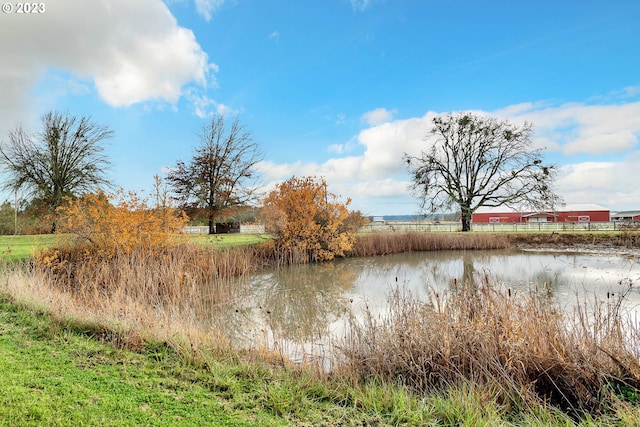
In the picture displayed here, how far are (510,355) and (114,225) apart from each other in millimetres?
10066

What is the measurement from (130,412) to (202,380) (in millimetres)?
807

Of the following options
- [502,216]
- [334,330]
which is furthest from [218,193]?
[502,216]

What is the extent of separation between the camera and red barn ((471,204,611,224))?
4662 centimetres

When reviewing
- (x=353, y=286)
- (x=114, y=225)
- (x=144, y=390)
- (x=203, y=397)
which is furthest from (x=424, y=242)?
(x=144, y=390)

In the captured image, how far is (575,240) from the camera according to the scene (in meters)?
22.3

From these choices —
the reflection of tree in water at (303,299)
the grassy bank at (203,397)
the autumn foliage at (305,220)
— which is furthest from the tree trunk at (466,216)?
the grassy bank at (203,397)

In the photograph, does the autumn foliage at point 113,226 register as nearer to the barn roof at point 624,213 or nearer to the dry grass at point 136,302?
the dry grass at point 136,302

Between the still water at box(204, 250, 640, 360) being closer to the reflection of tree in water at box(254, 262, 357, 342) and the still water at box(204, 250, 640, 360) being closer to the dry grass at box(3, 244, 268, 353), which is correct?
the reflection of tree in water at box(254, 262, 357, 342)

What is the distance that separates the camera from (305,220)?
1603cm

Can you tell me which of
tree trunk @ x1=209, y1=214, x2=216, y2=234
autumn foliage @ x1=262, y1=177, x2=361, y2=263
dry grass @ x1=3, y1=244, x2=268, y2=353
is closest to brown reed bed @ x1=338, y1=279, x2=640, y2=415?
dry grass @ x1=3, y1=244, x2=268, y2=353

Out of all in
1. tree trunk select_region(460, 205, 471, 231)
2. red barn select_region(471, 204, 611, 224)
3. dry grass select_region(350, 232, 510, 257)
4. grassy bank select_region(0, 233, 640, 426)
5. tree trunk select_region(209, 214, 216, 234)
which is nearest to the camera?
grassy bank select_region(0, 233, 640, 426)

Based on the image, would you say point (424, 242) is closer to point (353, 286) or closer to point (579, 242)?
point (579, 242)

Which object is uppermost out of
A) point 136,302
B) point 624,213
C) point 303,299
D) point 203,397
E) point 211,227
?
point 624,213

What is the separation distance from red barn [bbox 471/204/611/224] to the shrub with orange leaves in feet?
135
